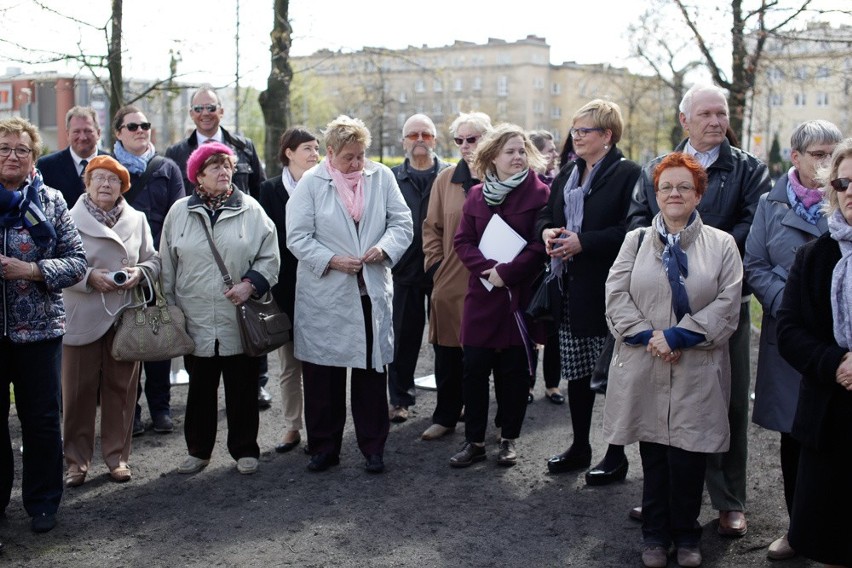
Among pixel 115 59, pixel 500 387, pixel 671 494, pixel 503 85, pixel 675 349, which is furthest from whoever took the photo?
pixel 503 85

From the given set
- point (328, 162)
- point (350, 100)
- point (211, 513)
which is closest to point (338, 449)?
point (211, 513)

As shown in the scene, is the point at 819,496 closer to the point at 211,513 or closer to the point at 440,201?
the point at 211,513

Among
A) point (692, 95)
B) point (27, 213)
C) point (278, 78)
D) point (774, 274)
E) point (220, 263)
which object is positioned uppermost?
point (278, 78)

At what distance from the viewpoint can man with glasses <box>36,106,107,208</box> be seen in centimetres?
705

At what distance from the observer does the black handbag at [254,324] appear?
6.01 meters

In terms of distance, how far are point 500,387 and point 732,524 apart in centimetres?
188

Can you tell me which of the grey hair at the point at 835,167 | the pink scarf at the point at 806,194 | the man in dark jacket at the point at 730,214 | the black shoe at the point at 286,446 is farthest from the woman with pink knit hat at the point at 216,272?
the grey hair at the point at 835,167

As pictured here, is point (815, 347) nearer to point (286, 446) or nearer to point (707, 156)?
point (707, 156)

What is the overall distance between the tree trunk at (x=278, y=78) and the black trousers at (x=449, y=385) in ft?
23.9

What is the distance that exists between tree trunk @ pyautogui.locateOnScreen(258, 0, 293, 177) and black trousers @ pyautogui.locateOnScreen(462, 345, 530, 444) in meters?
7.99

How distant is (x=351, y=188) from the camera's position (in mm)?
6328

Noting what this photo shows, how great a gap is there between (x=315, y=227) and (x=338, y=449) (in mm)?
1499

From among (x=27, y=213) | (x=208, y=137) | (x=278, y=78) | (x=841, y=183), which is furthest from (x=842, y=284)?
(x=278, y=78)

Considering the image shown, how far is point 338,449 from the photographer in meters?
6.43
